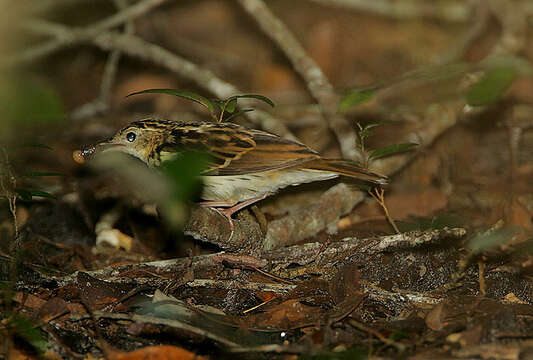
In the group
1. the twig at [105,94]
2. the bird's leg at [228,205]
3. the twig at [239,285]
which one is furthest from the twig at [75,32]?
the twig at [239,285]

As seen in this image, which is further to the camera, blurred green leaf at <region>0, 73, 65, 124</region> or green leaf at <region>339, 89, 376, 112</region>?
green leaf at <region>339, 89, 376, 112</region>

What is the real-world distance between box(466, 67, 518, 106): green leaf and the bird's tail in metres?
1.23

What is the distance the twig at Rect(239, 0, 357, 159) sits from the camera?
22.4 ft

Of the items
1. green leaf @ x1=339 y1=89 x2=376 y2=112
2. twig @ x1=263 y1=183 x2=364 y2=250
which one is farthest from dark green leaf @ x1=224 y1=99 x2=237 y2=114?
twig @ x1=263 y1=183 x2=364 y2=250

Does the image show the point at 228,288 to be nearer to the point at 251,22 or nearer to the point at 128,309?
the point at 128,309

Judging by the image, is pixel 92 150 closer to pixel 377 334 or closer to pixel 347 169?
pixel 347 169

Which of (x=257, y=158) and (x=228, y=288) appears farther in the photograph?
(x=257, y=158)

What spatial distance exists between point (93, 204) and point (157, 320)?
3.10 metres

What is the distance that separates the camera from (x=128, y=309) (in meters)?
4.37

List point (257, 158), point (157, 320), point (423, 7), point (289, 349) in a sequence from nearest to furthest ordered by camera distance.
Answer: point (289, 349) → point (157, 320) → point (257, 158) → point (423, 7)

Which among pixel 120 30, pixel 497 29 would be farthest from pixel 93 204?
pixel 497 29

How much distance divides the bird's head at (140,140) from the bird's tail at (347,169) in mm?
1384

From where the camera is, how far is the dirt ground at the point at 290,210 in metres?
4.04

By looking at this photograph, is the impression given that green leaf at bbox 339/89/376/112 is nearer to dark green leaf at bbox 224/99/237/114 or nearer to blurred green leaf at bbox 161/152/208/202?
dark green leaf at bbox 224/99/237/114
